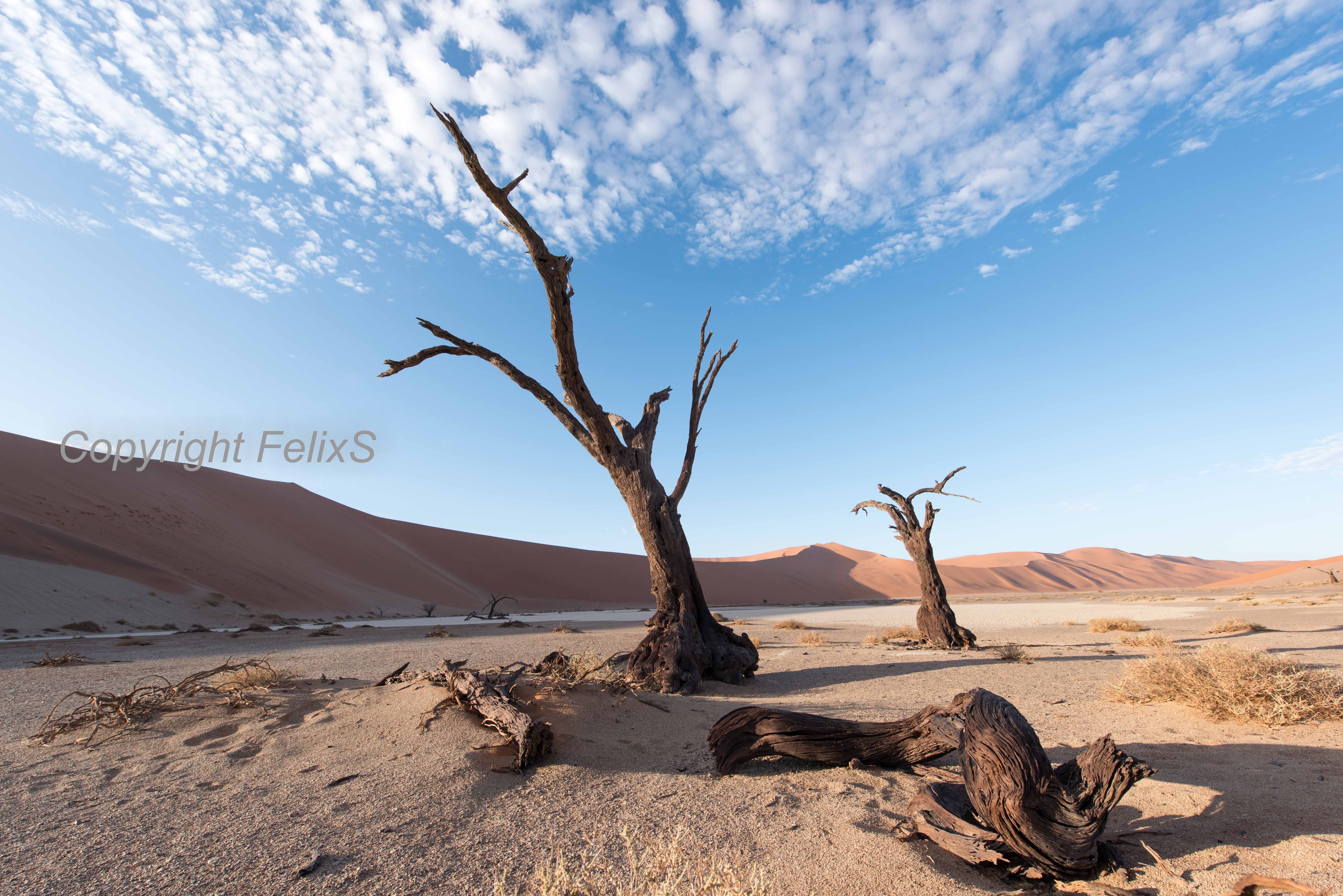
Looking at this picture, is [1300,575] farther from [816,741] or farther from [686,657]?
[816,741]

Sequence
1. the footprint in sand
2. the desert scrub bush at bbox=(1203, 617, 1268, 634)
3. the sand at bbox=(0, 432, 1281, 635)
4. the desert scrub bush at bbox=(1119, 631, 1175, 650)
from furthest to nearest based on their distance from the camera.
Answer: the sand at bbox=(0, 432, 1281, 635) < the desert scrub bush at bbox=(1203, 617, 1268, 634) < the desert scrub bush at bbox=(1119, 631, 1175, 650) < the footprint in sand

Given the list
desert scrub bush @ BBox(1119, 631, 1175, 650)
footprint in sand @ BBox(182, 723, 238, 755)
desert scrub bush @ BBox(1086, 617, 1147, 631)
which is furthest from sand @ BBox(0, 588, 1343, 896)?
desert scrub bush @ BBox(1086, 617, 1147, 631)

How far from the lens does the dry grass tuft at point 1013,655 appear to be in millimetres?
9805

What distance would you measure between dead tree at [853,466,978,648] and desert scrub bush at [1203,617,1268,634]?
19.6 feet

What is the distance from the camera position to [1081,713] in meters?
5.73

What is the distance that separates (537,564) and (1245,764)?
6051cm

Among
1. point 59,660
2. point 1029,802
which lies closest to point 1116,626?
point 1029,802

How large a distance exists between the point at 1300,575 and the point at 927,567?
197ft

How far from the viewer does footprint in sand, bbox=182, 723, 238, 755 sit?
4.41 meters

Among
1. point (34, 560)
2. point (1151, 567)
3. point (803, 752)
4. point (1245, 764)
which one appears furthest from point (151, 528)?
point (1151, 567)

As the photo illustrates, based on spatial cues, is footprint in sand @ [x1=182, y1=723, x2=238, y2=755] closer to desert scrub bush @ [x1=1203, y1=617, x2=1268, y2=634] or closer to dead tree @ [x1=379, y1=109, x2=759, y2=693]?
dead tree @ [x1=379, y1=109, x2=759, y2=693]

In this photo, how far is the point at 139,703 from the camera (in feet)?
16.3

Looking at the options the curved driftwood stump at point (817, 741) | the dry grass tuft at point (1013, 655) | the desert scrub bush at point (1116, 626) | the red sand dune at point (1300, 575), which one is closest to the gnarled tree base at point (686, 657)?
the curved driftwood stump at point (817, 741)

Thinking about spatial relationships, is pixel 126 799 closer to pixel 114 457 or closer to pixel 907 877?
pixel 907 877
